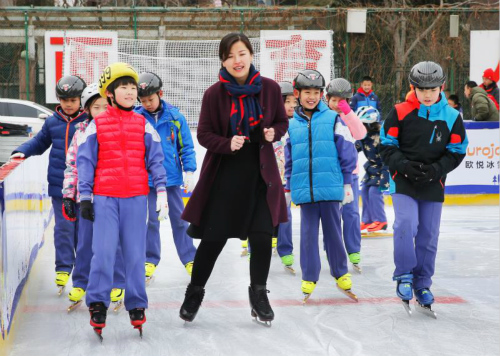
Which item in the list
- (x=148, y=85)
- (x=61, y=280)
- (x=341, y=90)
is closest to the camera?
(x=61, y=280)

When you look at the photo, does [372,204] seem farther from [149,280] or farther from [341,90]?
[149,280]

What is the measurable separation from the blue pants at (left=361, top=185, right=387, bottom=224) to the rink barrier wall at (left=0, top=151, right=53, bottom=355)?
3.25 meters

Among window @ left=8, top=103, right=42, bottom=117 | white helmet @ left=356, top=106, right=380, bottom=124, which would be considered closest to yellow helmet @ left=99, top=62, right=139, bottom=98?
white helmet @ left=356, top=106, right=380, bottom=124

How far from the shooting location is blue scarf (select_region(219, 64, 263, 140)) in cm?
450

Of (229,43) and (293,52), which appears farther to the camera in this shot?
(293,52)

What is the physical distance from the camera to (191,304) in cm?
469

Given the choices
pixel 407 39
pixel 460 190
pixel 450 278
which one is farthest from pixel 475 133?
pixel 450 278

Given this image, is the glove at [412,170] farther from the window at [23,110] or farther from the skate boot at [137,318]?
the window at [23,110]

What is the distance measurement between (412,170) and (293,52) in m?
9.63

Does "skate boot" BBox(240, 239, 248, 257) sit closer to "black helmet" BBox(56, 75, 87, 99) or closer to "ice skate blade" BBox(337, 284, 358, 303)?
"ice skate blade" BBox(337, 284, 358, 303)

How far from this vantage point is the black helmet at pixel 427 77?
4809mm

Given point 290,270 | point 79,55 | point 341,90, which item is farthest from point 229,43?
point 79,55

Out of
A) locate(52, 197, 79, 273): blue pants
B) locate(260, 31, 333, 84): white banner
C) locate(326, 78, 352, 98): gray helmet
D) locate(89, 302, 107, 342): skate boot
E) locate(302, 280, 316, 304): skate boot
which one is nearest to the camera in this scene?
locate(89, 302, 107, 342): skate boot

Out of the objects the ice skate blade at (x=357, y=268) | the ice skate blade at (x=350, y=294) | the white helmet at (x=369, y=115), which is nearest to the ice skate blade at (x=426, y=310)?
the ice skate blade at (x=350, y=294)
